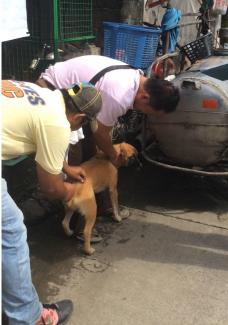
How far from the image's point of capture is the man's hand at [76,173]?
3544mm

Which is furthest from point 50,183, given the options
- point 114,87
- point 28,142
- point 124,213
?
point 124,213

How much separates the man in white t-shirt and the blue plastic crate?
1.53 m

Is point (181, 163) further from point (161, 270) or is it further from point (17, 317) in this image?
point (17, 317)

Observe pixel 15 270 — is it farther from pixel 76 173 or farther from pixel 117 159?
pixel 117 159

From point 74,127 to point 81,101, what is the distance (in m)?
0.21

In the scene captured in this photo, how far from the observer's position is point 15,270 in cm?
257

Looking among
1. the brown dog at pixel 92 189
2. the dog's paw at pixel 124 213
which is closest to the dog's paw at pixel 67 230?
the brown dog at pixel 92 189

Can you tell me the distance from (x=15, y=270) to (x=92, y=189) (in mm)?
1411

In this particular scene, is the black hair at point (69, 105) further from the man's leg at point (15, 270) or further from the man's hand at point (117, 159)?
the man's hand at point (117, 159)

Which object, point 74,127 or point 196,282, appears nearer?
point 74,127

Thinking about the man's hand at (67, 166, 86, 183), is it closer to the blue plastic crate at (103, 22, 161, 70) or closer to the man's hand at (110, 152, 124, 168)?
the man's hand at (110, 152, 124, 168)

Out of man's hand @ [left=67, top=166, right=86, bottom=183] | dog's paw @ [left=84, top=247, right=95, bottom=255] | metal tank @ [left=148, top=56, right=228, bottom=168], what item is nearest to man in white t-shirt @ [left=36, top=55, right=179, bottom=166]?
man's hand @ [left=67, top=166, right=86, bottom=183]

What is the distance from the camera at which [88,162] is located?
4.11 m

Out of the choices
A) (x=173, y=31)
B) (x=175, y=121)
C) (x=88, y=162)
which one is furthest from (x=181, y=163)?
(x=173, y=31)
